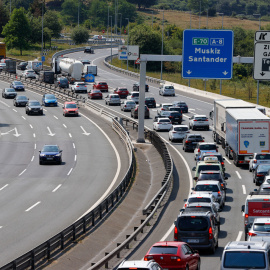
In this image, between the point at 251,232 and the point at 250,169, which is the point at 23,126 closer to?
the point at 250,169

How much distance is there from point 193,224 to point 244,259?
21.0 ft

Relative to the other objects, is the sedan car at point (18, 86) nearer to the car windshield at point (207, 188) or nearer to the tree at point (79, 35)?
the car windshield at point (207, 188)

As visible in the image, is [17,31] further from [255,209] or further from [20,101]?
[255,209]

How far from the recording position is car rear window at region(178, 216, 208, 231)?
1011 inches

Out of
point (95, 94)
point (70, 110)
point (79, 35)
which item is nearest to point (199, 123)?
point (70, 110)

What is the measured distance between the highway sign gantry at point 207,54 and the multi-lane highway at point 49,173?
832 cm

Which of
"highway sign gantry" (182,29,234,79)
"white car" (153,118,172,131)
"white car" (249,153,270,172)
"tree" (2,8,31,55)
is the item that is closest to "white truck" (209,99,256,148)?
"highway sign gantry" (182,29,234,79)

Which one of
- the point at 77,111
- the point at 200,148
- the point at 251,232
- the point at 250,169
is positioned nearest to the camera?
the point at 251,232

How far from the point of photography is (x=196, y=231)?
2567 centimetres

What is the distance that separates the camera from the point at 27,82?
327 feet

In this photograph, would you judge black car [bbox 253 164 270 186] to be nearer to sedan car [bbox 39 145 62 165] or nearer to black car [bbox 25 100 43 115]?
sedan car [bbox 39 145 62 165]

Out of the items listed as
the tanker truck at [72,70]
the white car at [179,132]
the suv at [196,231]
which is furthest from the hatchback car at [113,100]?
the suv at [196,231]

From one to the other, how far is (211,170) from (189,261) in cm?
1984

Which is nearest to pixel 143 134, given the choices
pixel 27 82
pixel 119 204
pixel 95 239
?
pixel 119 204
